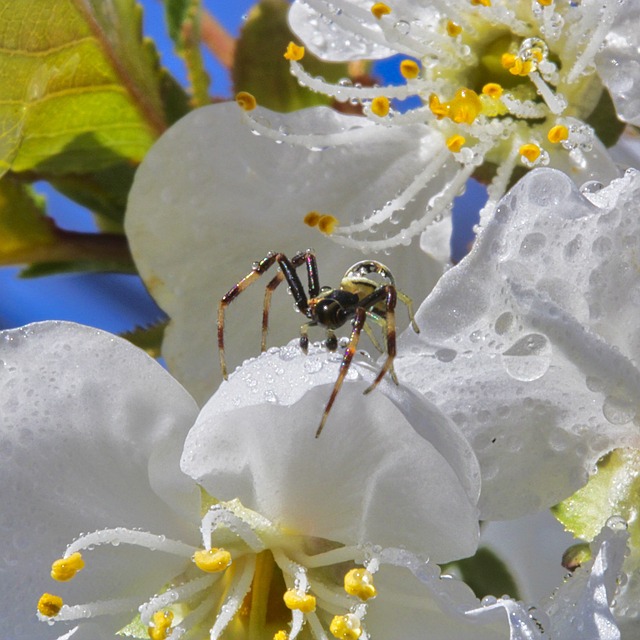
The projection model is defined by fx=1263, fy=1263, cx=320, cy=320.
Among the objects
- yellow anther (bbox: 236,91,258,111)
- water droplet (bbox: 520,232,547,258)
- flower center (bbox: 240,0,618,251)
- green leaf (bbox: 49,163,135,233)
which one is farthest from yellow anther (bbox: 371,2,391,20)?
water droplet (bbox: 520,232,547,258)

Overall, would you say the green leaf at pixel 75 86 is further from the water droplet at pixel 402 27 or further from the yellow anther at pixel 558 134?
the yellow anther at pixel 558 134

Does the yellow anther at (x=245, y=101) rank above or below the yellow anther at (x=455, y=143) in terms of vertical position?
above

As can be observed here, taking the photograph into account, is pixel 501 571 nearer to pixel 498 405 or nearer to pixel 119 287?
pixel 498 405

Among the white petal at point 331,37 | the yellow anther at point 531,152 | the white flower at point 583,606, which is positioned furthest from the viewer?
the white petal at point 331,37

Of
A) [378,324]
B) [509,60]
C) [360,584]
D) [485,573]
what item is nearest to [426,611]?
[360,584]

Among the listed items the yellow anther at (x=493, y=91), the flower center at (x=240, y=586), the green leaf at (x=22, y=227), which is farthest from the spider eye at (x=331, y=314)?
the green leaf at (x=22, y=227)

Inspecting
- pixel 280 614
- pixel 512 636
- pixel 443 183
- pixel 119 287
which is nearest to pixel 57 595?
pixel 280 614
